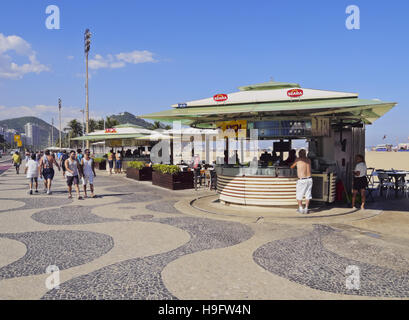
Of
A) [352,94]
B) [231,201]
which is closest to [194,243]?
[231,201]

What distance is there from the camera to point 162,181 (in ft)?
50.5

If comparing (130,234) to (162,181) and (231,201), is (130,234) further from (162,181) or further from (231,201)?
(162,181)

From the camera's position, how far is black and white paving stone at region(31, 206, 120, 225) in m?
8.02

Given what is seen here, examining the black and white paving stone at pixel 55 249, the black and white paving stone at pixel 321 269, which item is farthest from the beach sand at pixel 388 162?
the black and white paving stone at pixel 55 249

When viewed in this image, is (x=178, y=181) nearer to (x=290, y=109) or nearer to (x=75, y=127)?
(x=290, y=109)

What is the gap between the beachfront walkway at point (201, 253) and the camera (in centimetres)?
401

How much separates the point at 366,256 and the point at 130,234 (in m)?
4.56

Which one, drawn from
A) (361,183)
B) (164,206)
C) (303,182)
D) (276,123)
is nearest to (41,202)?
(164,206)

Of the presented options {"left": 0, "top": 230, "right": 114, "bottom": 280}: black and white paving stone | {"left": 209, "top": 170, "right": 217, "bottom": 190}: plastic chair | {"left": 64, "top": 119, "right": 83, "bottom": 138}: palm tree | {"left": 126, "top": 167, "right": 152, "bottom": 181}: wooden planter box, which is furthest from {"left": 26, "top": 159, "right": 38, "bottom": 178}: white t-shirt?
{"left": 64, "top": 119, "right": 83, "bottom": 138}: palm tree

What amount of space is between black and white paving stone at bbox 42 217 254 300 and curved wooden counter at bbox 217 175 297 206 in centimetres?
284

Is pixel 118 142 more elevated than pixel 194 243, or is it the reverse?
pixel 118 142

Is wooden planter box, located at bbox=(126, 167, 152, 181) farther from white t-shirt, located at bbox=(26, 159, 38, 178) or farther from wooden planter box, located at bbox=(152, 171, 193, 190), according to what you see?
white t-shirt, located at bbox=(26, 159, 38, 178)
